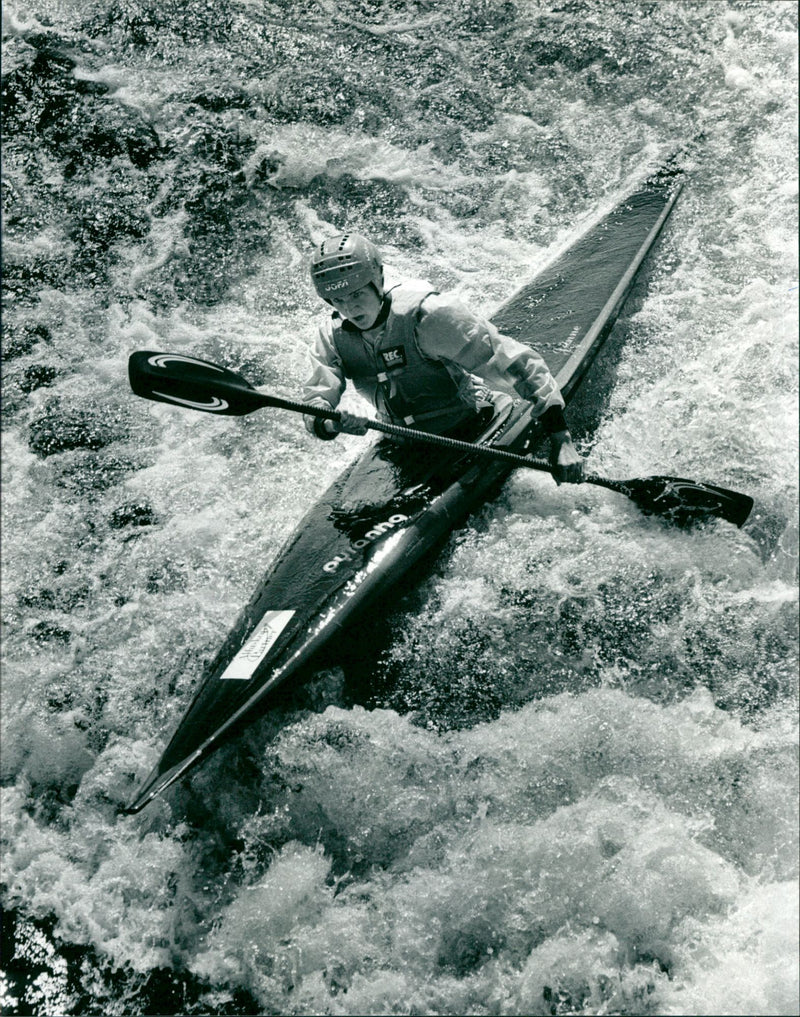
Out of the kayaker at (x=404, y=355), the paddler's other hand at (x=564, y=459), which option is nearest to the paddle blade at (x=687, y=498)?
the paddler's other hand at (x=564, y=459)

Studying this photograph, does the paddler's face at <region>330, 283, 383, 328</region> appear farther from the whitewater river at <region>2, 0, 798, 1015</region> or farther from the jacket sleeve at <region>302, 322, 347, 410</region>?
the whitewater river at <region>2, 0, 798, 1015</region>

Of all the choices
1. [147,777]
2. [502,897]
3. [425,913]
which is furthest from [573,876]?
[147,777]

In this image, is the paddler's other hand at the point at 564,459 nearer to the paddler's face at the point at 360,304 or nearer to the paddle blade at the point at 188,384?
the paddler's face at the point at 360,304

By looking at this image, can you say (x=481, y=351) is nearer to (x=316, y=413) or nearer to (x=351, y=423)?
(x=351, y=423)

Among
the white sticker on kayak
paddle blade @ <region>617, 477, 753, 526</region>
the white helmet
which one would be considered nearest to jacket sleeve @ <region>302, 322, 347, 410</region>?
the white helmet

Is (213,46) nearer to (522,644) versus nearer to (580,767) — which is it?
(522,644)

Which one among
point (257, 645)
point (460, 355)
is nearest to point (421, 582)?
point (257, 645)
